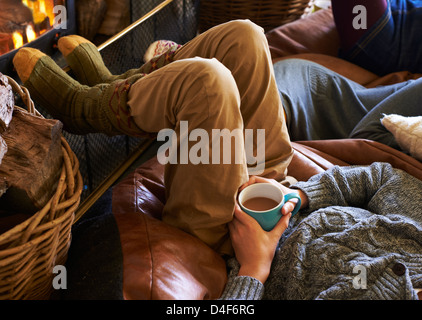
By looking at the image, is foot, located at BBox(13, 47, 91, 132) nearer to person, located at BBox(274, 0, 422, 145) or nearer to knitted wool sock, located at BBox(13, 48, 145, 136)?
knitted wool sock, located at BBox(13, 48, 145, 136)

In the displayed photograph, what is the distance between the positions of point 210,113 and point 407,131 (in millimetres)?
581

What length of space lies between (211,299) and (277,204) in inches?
9.0

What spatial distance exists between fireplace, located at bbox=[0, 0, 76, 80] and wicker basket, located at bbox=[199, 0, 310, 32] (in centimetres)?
61

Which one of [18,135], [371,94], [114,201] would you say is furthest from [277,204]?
[371,94]

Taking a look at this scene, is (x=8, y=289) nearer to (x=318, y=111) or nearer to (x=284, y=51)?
(x=318, y=111)

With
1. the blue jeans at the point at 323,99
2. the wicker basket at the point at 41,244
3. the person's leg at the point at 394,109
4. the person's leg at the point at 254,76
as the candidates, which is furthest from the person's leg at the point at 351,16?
the wicker basket at the point at 41,244

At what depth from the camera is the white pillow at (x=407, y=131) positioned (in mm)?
1144

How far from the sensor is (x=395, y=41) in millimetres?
1695

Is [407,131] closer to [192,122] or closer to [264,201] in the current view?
[264,201]

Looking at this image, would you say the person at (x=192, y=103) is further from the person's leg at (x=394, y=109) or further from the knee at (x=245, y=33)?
the person's leg at (x=394, y=109)

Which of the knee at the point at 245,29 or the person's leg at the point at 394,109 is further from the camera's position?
the person's leg at the point at 394,109

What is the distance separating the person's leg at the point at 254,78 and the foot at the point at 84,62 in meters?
0.27

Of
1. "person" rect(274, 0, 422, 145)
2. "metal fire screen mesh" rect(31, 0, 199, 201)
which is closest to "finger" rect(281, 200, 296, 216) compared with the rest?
"person" rect(274, 0, 422, 145)

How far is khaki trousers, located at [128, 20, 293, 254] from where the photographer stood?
2.92 feet
